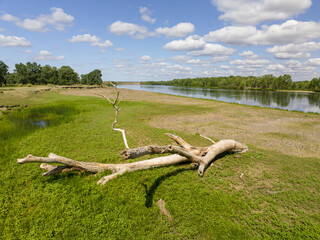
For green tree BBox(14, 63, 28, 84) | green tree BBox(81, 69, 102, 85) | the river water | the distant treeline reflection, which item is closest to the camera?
the river water

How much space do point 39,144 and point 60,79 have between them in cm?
11848

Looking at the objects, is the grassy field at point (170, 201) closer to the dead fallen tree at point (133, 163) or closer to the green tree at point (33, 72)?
the dead fallen tree at point (133, 163)

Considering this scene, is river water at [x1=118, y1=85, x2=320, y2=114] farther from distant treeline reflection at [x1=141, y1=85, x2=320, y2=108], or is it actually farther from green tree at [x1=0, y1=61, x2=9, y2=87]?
green tree at [x1=0, y1=61, x2=9, y2=87]

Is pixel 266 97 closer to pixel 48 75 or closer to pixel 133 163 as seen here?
pixel 133 163

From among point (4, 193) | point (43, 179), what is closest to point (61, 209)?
point (43, 179)

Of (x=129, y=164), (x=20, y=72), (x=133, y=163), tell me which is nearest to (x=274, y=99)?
(x=133, y=163)

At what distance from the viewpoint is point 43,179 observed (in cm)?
745

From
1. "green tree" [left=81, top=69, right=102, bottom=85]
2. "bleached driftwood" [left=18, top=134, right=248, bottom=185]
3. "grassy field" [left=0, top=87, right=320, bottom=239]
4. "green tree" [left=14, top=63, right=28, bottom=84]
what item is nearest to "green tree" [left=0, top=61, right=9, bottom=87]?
"green tree" [left=14, top=63, right=28, bottom=84]

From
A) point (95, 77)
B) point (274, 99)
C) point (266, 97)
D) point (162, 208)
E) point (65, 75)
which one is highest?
point (95, 77)

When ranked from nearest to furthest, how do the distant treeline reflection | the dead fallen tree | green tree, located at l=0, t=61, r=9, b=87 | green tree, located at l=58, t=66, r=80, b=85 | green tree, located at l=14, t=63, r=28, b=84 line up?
the dead fallen tree → the distant treeline reflection → green tree, located at l=0, t=61, r=9, b=87 → green tree, located at l=14, t=63, r=28, b=84 → green tree, located at l=58, t=66, r=80, b=85

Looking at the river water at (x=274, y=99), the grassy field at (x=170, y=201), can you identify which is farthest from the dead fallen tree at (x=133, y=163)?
the river water at (x=274, y=99)

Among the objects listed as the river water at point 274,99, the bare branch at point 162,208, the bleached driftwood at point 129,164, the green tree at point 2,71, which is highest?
the green tree at point 2,71

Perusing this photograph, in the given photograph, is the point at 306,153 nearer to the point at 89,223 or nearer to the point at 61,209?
the point at 89,223

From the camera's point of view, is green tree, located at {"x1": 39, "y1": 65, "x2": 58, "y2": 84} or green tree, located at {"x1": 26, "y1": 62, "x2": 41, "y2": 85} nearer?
green tree, located at {"x1": 26, "y1": 62, "x2": 41, "y2": 85}
